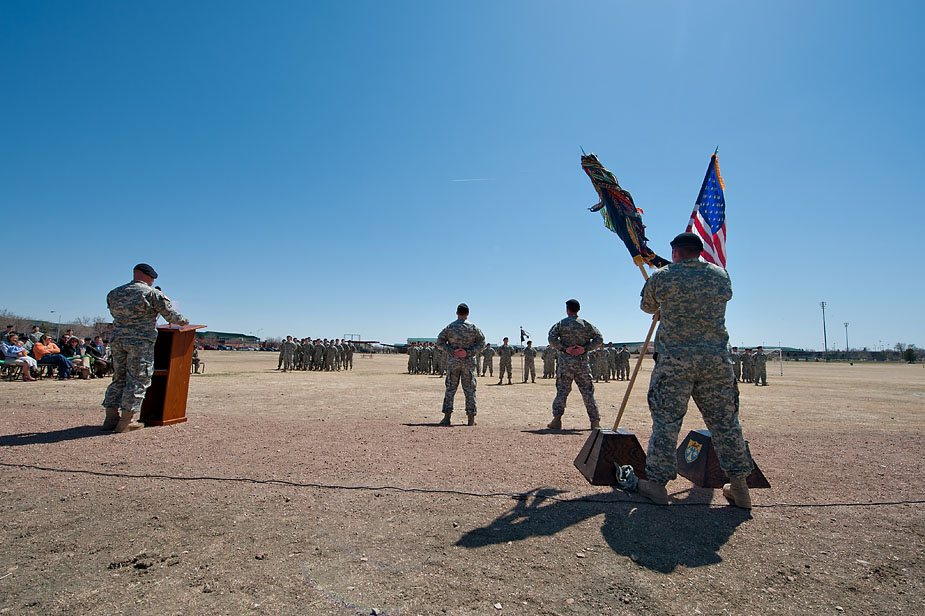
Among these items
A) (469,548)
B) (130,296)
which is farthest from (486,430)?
(130,296)

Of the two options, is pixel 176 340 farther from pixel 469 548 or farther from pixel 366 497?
pixel 469 548

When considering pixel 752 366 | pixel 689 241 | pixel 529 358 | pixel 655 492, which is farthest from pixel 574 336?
pixel 752 366

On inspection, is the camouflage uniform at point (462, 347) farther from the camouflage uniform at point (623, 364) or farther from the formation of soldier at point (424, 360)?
the formation of soldier at point (424, 360)

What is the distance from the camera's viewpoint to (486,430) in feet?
21.7

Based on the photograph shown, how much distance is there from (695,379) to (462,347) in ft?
14.7

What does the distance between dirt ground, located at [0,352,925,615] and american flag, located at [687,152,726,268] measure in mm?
2277

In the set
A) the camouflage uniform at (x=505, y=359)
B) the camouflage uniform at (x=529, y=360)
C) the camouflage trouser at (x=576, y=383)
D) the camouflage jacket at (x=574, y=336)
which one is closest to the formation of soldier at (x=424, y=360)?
the camouflage uniform at (x=529, y=360)

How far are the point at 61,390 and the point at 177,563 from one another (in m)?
11.0

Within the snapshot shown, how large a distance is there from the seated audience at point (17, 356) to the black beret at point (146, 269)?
1108 centimetres

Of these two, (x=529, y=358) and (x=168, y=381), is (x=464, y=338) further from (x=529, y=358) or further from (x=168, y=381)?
(x=529, y=358)

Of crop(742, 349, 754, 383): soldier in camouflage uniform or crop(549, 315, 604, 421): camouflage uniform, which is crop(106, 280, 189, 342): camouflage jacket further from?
crop(742, 349, 754, 383): soldier in camouflage uniform

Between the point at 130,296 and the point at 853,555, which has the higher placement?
the point at 130,296

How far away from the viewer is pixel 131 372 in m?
5.49

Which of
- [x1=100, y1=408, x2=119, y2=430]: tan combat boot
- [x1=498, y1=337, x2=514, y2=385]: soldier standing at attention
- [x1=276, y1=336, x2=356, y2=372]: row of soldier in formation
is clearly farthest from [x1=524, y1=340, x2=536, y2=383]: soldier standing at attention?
[x1=100, y1=408, x2=119, y2=430]: tan combat boot
